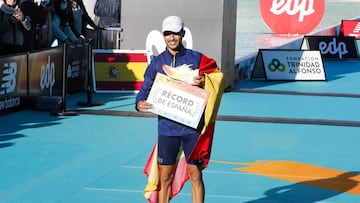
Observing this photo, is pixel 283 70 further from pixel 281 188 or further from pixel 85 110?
pixel 281 188

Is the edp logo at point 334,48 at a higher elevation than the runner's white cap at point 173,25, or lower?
lower

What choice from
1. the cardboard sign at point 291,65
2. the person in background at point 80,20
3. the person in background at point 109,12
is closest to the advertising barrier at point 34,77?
the person in background at point 80,20

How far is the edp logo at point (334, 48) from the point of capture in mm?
26531

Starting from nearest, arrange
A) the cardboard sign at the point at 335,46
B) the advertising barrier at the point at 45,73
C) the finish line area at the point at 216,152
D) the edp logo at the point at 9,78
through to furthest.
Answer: the finish line area at the point at 216,152, the edp logo at the point at 9,78, the advertising barrier at the point at 45,73, the cardboard sign at the point at 335,46

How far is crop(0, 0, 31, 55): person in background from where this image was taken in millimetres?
14812

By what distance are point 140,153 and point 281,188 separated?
2.44 metres

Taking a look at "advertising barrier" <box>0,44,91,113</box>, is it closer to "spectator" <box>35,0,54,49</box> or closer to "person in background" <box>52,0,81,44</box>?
"spectator" <box>35,0,54,49</box>

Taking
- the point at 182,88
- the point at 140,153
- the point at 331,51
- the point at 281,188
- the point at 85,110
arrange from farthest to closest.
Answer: the point at 331,51
the point at 85,110
the point at 140,153
the point at 281,188
the point at 182,88

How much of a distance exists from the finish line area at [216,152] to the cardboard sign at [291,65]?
3622 mm

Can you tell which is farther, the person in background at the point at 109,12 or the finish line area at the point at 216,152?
the person in background at the point at 109,12


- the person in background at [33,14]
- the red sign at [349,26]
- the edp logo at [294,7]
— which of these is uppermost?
the edp logo at [294,7]

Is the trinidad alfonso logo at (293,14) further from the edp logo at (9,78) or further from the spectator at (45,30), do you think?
the edp logo at (9,78)

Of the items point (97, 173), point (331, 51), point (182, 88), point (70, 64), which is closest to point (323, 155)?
point (97, 173)

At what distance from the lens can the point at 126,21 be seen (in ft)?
59.3
